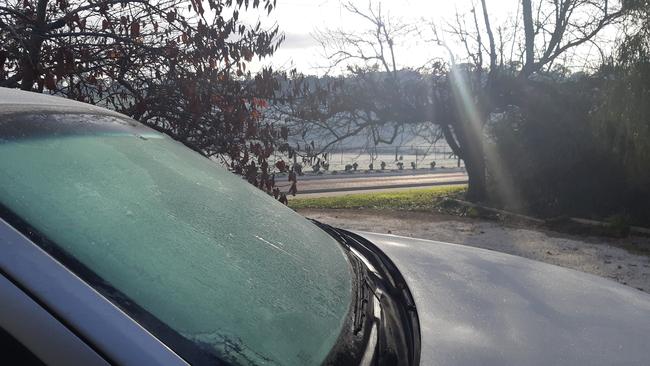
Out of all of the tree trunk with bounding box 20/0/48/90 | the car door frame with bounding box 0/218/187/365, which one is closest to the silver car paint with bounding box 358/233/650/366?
the car door frame with bounding box 0/218/187/365

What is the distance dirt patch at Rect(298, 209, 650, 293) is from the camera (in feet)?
27.9

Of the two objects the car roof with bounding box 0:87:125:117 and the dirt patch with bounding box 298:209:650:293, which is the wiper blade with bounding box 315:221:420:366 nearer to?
the car roof with bounding box 0:87:125:117

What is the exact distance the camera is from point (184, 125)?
4.80 meters

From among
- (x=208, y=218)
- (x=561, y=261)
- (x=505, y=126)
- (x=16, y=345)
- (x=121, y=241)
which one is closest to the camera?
(x=16, y=345)

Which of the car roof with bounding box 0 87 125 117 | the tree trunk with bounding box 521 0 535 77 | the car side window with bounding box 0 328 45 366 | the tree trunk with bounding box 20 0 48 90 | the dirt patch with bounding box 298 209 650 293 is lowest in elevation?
the dirt patch with bounding box 298 209 650 293

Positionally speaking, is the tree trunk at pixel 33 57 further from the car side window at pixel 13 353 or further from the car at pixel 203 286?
the car side window at pixel 13 353

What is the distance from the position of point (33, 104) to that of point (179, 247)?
601 mm

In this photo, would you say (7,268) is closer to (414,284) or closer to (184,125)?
(414,284)

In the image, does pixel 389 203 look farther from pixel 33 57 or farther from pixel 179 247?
pixel 179 247

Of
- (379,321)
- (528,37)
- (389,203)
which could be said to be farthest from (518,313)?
(528,37)

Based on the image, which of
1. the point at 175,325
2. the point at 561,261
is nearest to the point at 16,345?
the point at 175,325

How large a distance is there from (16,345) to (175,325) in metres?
0.29

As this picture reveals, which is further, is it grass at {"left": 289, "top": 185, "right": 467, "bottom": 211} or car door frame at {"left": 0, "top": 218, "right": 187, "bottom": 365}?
grass at {"left": 289, "top": 185, "right": 467, "bottom": 211}

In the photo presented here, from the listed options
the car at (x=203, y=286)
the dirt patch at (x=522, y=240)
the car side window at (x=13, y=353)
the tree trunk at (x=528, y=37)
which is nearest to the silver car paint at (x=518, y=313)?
the car at (x=203, y=286)
